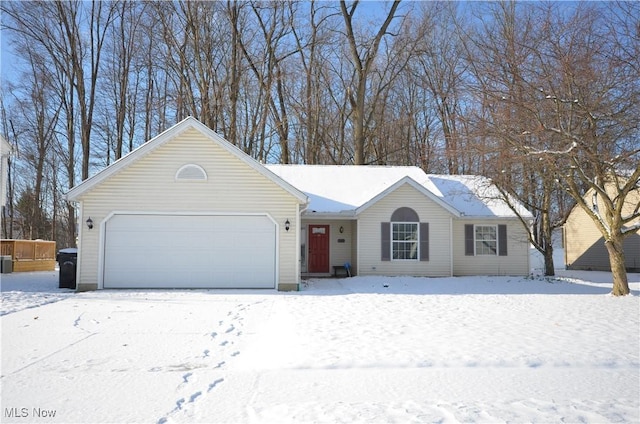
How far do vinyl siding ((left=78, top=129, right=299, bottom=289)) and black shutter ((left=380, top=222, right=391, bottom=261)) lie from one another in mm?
5058

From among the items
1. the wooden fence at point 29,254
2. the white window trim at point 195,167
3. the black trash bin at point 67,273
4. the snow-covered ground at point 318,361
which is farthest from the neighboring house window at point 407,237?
Answer: the wooden fence at point 29,254

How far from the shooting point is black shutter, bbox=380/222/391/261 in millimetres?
18672

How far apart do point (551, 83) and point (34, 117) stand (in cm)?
2919

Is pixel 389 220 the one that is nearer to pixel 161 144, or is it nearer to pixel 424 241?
pixel 424 241

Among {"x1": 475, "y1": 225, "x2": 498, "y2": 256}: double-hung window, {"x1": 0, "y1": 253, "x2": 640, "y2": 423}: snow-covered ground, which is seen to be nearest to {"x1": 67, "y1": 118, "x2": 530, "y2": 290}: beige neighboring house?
{"x1": 0, "y1": 253, "x2": 640, "y2": 423}: snow-covered ground

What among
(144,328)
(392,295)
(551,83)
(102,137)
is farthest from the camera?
(102,137)

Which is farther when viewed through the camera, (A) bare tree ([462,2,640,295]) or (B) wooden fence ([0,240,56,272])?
(B) wooden fence ([0,240,56,272])

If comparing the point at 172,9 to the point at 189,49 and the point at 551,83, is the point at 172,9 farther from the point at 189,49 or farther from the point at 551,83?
the point at 551,83

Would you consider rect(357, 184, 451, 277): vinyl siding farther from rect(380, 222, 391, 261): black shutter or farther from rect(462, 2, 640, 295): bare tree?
rect(462, 2, 640, 295): bare tree

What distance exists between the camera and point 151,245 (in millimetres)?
14469

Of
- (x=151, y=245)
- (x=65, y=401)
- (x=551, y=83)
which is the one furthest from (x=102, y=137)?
(x=65, y=401)

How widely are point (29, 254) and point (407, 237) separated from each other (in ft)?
54.6

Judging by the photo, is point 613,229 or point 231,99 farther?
point 231,99

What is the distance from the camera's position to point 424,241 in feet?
61.6
